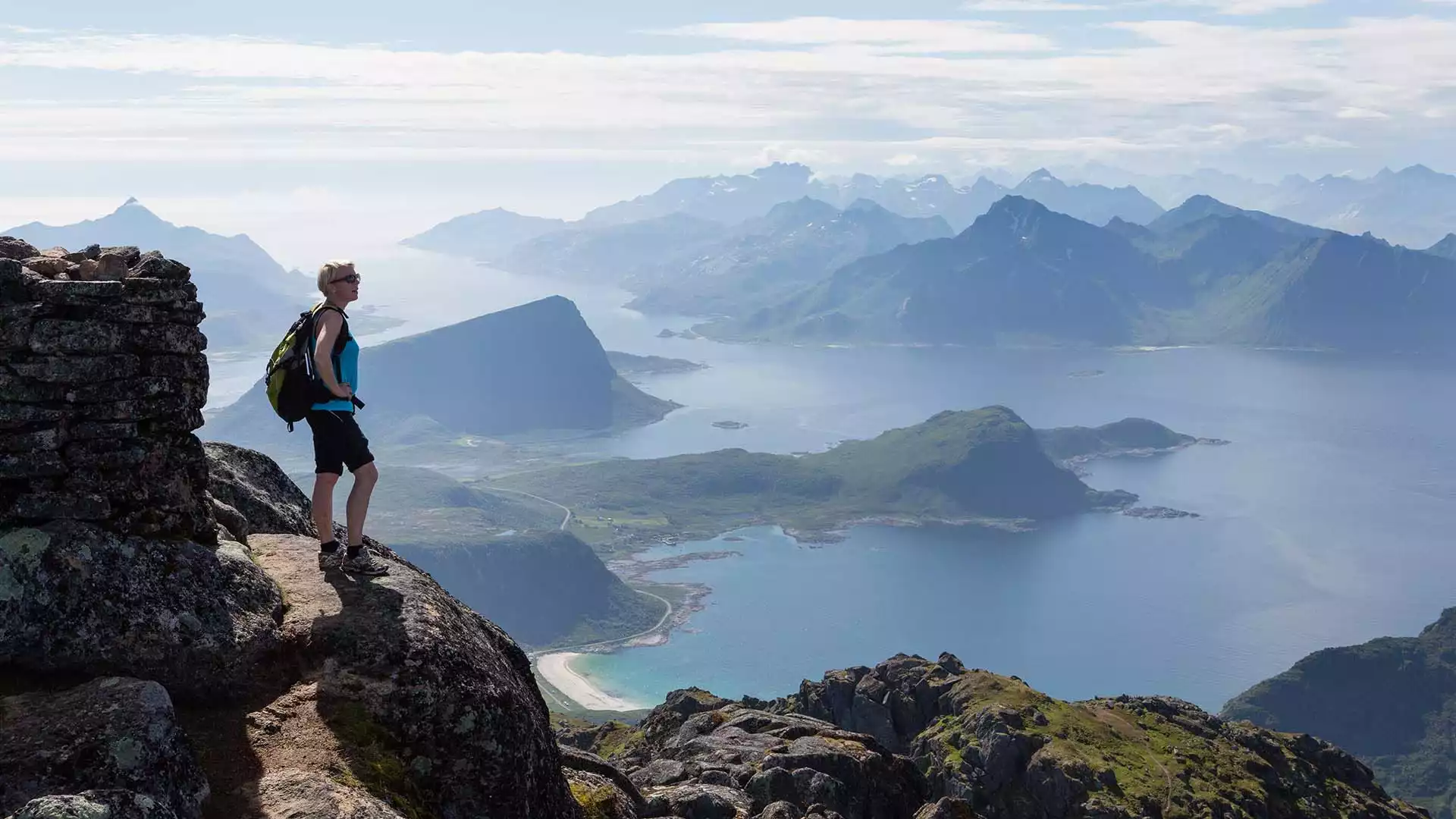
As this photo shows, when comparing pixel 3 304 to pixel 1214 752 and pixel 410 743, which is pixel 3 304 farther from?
pixel 1214 752

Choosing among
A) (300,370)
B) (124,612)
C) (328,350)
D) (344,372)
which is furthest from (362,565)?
(124,612)

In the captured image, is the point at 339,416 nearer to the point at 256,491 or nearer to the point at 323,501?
the point at 323,501

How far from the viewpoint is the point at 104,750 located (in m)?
13.0

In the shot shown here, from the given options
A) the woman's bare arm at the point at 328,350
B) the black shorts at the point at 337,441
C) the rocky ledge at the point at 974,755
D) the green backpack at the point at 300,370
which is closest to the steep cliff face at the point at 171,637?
the green backpack at the point at 300,370

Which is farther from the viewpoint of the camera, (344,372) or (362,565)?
(362,565)

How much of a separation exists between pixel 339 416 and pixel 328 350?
1321 mm

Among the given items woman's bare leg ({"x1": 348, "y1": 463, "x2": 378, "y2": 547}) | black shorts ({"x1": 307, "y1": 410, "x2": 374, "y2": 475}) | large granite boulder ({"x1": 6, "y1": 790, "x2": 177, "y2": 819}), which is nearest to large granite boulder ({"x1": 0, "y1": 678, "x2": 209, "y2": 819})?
large granite boulder ({"x1": 6, "y1": 790, "x2": 177, "y2": 819})

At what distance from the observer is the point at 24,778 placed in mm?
12547

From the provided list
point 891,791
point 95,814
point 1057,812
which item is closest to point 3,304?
point 95,814

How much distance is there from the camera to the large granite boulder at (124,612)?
48.3 ft

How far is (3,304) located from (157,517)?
360 cm

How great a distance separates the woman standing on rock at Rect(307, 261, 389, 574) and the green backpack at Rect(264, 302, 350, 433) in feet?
0.19

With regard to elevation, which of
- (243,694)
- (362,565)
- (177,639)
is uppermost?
(362,565)

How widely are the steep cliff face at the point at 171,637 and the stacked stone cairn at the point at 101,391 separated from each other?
27 millimetres
